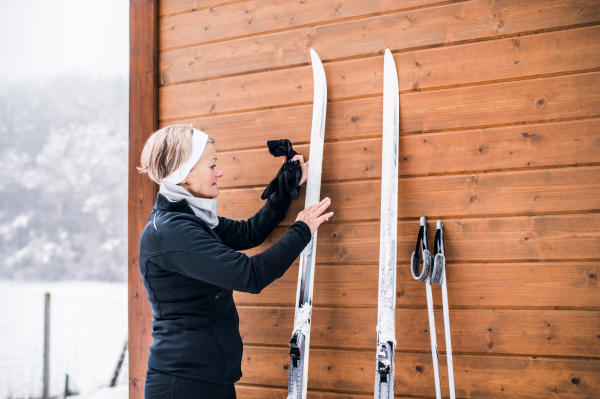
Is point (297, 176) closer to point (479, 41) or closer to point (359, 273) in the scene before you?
point (359, 273)

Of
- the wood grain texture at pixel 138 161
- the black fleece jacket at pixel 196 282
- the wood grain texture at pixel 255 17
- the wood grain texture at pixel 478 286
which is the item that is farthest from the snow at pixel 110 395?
the wood grain texture at pixel 255 17

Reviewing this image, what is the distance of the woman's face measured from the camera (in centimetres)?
131

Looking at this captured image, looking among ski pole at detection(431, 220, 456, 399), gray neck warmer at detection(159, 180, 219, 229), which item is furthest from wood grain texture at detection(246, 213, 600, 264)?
gray neck warmer at detection(159, 180, 219, 229)

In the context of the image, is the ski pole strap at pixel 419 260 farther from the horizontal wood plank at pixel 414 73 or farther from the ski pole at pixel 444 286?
the horizontal wood plank at pixel 414 73

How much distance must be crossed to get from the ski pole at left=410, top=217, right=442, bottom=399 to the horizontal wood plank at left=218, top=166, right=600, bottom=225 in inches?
4.4

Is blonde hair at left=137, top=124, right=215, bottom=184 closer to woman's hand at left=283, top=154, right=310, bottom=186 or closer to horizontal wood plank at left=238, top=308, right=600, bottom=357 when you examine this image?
woman's hand at left=283, top=154, right=310, bottom=186

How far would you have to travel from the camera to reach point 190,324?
3.85 ft

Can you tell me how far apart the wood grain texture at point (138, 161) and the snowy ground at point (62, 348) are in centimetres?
235

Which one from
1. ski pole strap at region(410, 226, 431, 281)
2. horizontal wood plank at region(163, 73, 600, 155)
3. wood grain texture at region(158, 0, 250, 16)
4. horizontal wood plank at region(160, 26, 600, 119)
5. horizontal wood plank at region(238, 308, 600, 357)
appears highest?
wood grain texture at region(158, 0, 250, 16)

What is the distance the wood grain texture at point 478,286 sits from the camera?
1.31 meters

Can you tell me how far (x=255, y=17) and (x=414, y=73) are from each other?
0.74m

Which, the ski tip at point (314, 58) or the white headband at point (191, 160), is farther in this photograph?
the ski tip at point (314, 58)

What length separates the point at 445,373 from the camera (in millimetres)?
1400

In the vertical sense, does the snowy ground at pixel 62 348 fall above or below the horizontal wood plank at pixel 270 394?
below
